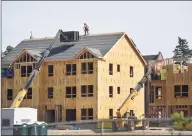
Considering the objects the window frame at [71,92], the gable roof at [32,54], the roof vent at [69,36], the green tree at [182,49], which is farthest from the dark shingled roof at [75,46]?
the green tree at [182,49]

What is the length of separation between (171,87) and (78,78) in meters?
11.1

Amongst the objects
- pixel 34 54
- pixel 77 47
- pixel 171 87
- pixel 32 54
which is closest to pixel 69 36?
pixel 77 47

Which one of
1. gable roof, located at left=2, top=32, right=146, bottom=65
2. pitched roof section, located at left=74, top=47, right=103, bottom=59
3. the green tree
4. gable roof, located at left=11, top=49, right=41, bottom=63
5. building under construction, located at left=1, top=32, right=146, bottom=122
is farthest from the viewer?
the green tree

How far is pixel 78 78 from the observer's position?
5606cm

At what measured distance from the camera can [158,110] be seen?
58656 mm

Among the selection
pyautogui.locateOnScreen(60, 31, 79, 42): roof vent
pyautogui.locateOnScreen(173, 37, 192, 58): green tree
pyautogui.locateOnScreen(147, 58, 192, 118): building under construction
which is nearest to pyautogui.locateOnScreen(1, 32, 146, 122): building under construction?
pyautogui.locateOnScreen(60, 31, 79, 42): roof vent

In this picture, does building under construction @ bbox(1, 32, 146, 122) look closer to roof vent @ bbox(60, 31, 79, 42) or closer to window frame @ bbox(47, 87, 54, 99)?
window frame @ bbox(47, 87, 54, 99)

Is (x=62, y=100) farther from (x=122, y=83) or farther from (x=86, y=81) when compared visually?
(x=122, y=83)

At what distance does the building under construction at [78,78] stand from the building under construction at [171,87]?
3.74 m

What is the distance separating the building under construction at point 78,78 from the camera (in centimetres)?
5547

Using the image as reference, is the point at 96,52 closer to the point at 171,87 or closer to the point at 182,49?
the point at 171,87

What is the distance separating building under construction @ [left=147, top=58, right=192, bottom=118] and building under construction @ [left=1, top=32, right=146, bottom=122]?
3.74 metres

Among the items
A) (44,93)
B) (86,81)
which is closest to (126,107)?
(86,81)

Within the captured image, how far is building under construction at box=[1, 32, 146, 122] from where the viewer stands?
5547cm
